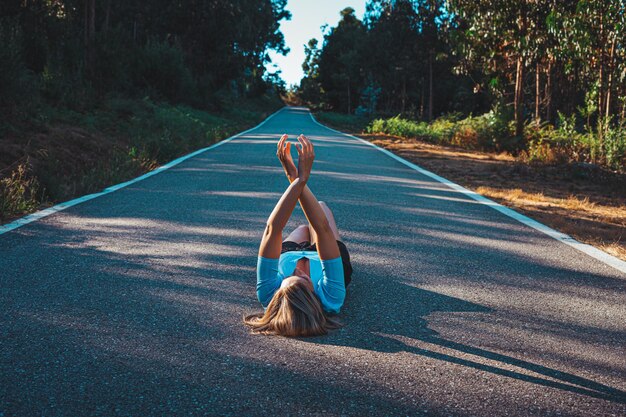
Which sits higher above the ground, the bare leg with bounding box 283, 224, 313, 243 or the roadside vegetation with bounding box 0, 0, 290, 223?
the roadside vegetation with bounding box 0, 0, 290, 223

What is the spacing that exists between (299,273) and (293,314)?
18.1 inches

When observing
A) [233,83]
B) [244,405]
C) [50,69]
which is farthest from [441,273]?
[233,83]

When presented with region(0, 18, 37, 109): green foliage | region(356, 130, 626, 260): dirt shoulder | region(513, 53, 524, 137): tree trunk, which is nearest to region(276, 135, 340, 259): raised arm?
region(356, 130, 626, 260): dirt shoulder

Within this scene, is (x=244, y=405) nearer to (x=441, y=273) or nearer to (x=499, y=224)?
(x=441, y=273)

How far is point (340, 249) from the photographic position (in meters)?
4.66

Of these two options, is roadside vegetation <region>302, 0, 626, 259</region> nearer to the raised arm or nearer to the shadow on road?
the shadow on road

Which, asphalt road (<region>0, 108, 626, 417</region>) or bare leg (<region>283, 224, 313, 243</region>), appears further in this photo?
bare leg (<region>283, 224, 313, 243</region>)

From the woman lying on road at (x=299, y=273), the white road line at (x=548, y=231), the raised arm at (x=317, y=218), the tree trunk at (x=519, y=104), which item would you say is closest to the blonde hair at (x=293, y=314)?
the woman lying on road at (x=299, y=273)

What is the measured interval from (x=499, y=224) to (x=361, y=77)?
62.0 metres

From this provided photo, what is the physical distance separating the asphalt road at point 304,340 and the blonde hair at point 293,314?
3.0 inches

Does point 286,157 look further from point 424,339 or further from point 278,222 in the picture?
point 424,339

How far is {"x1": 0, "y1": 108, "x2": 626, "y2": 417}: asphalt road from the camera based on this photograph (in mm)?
2928

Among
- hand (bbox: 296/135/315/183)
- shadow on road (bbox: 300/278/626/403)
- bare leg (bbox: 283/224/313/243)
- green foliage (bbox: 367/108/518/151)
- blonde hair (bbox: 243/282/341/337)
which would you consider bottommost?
shadow on road (bbox: 300/278/626/403)

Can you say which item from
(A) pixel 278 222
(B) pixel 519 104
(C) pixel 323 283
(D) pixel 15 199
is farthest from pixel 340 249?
(B) pixel 519 104
